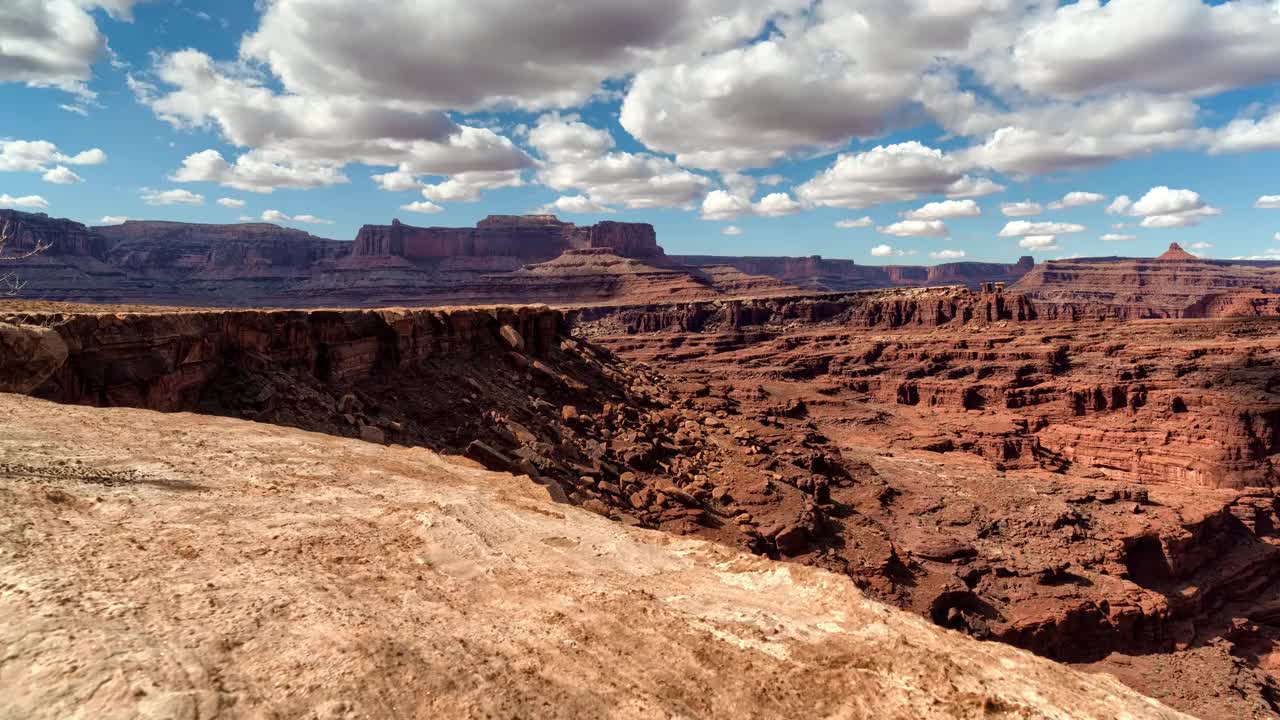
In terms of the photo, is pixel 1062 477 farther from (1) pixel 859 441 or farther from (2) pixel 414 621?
(2) pixel 414 621

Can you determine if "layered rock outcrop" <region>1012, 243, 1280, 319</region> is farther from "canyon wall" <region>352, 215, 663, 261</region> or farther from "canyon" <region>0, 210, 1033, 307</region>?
"canyon wall" <region>352, 215, 663, 261</region>

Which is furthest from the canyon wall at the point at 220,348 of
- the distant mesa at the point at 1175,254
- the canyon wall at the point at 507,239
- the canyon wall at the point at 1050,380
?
the distant mesa at the point at 1175,254

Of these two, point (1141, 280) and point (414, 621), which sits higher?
point (1141, 280)

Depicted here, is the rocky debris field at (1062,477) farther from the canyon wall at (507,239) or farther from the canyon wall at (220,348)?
the canyon wall at (507,239)

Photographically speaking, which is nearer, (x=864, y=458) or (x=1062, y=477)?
(x=864, y=458)

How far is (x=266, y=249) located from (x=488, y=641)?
18019 cm

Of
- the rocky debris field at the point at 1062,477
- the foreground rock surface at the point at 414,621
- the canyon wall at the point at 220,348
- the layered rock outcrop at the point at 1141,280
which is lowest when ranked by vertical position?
the rocky debris field at the point at 1062,477

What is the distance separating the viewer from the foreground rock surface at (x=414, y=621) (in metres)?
4.14

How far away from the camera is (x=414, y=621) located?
515 cm

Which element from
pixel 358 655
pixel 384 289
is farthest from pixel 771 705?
pixel 384 289

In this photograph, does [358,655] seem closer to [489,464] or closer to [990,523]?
[489,464]

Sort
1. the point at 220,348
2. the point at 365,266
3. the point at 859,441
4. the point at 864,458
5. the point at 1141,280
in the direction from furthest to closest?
the point at 365,266 < the point at 1141,280 < the point at 859,441 < the point at 864,458 < the point at 220,348

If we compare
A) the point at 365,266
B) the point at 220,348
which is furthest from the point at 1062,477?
the point at 365,266

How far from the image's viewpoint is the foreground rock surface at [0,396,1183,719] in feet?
13.6
